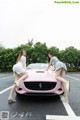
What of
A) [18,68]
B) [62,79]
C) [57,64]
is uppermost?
[57,64]

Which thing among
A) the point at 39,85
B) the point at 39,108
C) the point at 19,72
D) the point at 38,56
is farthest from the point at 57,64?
the point at 38,56

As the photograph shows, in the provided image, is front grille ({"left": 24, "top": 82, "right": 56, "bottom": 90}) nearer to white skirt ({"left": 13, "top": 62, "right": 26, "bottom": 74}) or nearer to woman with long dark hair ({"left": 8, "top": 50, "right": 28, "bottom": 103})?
woman with long dark hair ({"left": 8, "top": 50, "right": 28, "bottom": 103})

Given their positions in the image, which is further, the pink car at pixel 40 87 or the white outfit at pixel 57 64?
the white outfit at pixel 57 64

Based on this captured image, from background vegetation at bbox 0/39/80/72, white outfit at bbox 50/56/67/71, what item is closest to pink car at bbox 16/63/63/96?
white outfit at bbox 50/56/67/71

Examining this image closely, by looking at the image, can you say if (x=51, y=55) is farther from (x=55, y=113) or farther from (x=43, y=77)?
(x=55, y=113)

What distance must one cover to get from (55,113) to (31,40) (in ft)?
219

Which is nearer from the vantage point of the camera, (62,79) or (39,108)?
(39,108)

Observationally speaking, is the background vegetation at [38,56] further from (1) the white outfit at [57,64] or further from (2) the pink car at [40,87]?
(2) the pink car at [40,87]

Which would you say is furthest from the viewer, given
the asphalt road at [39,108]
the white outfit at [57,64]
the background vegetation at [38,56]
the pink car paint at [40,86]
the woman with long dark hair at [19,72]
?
the background vegetation at [38,56]

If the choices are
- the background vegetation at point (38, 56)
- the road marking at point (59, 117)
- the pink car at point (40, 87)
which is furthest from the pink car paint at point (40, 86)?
the background vegetation at point (38, 56)

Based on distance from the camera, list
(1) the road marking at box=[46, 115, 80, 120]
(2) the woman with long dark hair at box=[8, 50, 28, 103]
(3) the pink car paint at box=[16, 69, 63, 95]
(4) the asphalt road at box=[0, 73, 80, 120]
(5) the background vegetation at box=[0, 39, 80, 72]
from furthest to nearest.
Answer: (5) the background vegetation at box=[0, 39, 80, 72], (3) the pink car paint at box=[16, 69, 63, 95], (2) the woman with long dark hair at box=[8, 50, 28, 103], (4) the asphalt road at box=[0, 73, 80, 120], (1) the road marking at box=[46, 115, 80, 120]

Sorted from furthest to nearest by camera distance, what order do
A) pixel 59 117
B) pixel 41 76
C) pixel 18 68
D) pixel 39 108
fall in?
pixel 41 76
pixel 18 68
pixel 39 108
pixel 59 117

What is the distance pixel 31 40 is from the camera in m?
74.1

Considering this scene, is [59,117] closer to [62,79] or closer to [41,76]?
[62,79]
